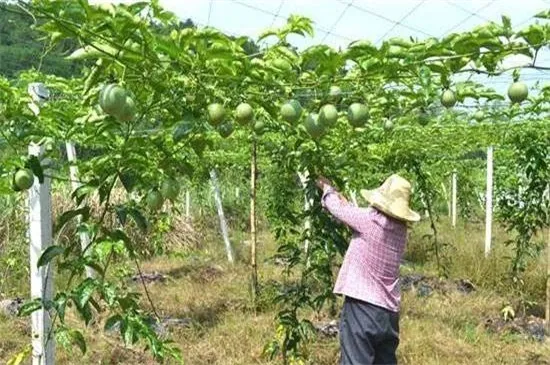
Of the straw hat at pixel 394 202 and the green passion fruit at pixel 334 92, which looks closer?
the green passion fruit at pixel 334 92

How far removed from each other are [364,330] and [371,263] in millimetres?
302

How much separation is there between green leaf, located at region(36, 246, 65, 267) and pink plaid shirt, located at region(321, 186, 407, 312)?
1320 mm

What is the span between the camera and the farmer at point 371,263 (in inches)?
119

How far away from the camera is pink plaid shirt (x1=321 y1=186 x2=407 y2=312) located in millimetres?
3035

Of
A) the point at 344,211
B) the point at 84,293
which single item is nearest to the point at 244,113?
the point at 84,293

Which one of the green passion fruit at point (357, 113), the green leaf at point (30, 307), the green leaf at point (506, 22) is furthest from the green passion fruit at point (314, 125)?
the green leaf at point (30, 307)

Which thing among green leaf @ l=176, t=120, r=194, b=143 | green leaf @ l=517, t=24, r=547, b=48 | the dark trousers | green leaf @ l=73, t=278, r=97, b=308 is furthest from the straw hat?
green leaf @ l=73, t=278, r=97, b=308

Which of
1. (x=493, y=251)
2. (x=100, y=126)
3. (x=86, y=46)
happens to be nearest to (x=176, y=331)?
(x=100, y=126)

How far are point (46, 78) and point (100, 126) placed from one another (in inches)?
53.1

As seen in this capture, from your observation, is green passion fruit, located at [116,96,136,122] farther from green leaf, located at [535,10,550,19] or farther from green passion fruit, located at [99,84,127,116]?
green leaf, located at [535,10,550,19]

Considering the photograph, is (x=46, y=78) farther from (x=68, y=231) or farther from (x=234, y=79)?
(x=68, y=231)

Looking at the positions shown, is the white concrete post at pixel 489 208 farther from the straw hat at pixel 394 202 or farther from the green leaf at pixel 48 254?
the green leaf at pixel 48 254

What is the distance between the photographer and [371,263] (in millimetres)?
3057

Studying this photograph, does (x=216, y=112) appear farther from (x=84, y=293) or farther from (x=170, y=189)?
(x=84, y=293)
